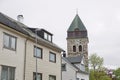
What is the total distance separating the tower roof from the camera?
87.8 meters

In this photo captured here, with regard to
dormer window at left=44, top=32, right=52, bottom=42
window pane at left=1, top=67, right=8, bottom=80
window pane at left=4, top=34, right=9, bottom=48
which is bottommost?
window pane at left=1, top=67, right=8, bottom=80

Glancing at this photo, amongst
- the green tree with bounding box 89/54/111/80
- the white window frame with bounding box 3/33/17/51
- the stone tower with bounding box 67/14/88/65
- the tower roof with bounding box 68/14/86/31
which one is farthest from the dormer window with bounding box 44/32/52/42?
the tower roof with bounding box 68/14/86/31

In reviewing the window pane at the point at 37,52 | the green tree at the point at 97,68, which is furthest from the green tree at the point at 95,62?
the window pane at the point at 37,52

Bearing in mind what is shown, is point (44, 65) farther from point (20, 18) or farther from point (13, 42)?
point (20, 18)

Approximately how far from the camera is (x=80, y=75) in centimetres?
4416

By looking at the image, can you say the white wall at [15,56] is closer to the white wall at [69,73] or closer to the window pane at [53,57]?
the window pane at [53,57]

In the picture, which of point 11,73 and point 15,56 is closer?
point 11,73

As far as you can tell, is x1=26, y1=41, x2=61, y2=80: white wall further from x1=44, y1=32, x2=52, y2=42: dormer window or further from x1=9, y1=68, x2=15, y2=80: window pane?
x1=9, y1=68, x2=15, y2=80: window pane

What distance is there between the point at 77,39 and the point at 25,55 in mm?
61741

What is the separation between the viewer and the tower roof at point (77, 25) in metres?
87.8

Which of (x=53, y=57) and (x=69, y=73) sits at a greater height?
(x=53, y=57)

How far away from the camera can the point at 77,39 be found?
84.8m

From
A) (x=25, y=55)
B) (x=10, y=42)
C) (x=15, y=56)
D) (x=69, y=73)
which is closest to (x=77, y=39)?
(x=69, y=73)

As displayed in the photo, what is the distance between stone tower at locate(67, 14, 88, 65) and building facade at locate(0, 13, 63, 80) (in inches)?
2038
